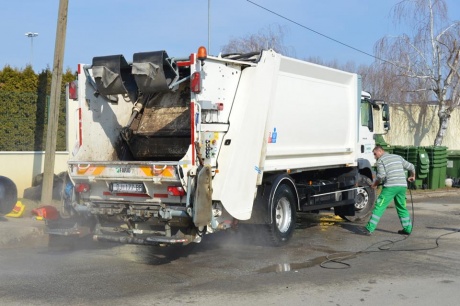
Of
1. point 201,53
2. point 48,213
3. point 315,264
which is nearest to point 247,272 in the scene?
point 315,264

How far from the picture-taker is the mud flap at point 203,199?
7.64 m

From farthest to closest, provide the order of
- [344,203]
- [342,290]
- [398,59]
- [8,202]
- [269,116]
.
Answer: [398,59] → [344,203] → [8,202] → [269,116] → [342,290]

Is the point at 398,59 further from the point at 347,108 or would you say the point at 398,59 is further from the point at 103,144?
the point at 103,144

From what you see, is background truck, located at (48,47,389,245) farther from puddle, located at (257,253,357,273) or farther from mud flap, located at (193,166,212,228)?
puddle, located at (257,253,357,273)

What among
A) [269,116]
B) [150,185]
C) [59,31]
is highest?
[59,31]

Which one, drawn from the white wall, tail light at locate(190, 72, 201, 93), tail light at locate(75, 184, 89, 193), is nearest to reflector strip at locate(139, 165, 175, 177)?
tail light at locate(190, 72, 201, 93)

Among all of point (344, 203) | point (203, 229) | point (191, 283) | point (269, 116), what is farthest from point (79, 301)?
point (344, 203)

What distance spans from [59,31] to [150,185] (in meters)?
5.14

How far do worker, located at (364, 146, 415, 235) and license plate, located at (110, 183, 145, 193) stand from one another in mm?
4378

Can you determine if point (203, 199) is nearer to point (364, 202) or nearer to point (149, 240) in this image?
point (149, 240)

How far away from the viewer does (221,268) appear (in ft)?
26.6

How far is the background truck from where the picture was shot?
25.7 ft

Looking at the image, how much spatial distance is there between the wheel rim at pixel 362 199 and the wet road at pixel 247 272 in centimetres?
198

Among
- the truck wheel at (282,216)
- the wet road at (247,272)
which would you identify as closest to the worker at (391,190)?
the wet road at (247,272)
